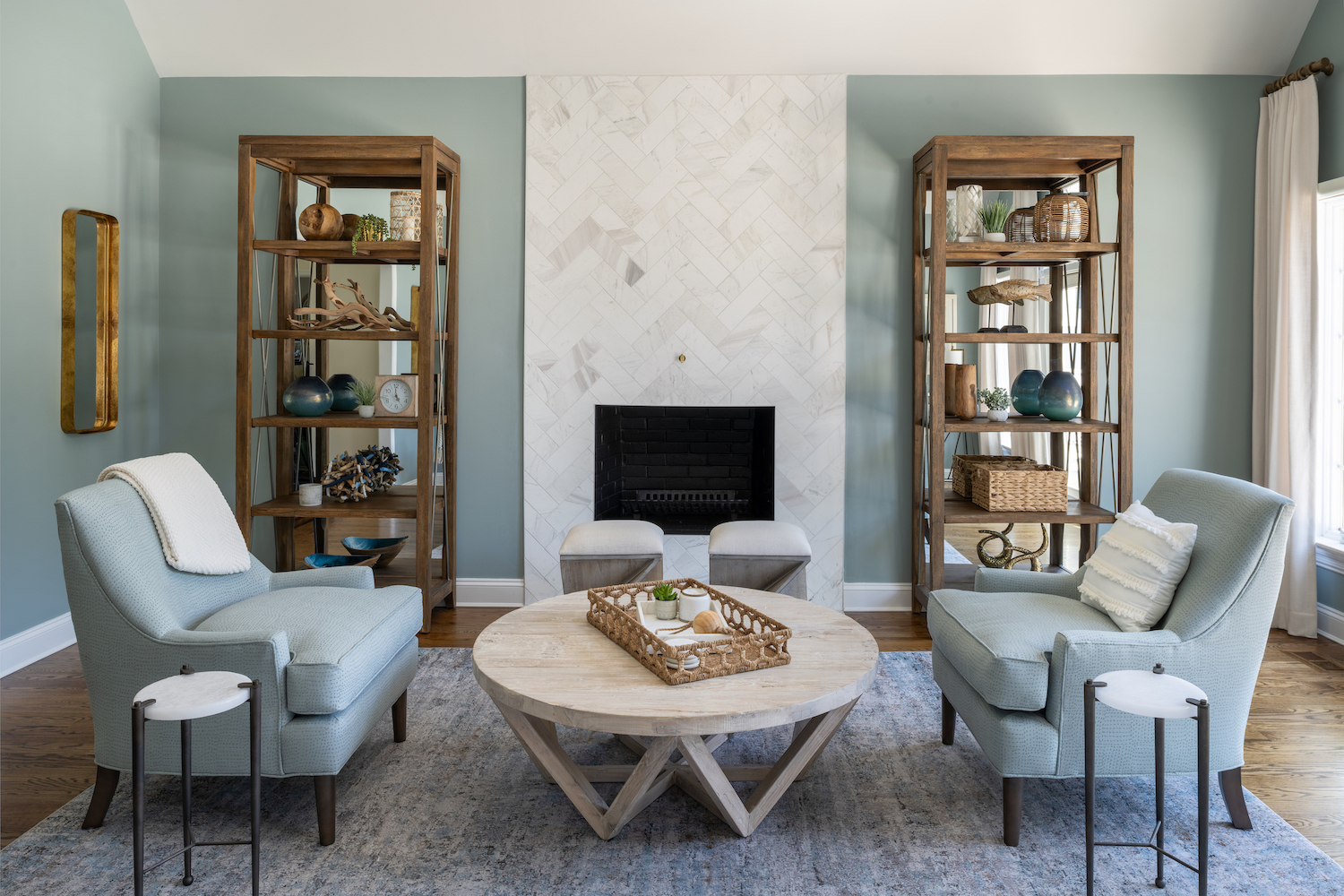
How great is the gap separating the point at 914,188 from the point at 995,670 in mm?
2665

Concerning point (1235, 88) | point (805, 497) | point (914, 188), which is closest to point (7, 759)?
point (805, 497)

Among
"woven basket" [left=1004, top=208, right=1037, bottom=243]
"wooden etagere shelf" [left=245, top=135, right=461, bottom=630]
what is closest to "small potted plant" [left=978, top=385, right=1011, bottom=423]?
"woven basket" [left=1004, top=208, right=1037, bottom=243]

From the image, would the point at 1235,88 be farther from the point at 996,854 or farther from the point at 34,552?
the point at 34,552

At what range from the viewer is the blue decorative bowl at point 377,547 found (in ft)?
13.6

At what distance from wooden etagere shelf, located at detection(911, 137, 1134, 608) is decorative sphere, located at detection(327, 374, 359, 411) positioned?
2687mm

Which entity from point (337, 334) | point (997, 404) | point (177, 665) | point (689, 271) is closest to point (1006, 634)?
point (997, 404)

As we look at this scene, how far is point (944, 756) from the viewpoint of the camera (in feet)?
8.44

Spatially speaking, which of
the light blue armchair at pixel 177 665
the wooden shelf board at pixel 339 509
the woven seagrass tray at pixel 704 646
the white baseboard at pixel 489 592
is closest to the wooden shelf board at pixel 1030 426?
the woven seagrass tray at pixel 704 646

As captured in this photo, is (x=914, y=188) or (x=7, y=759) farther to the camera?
(x=914, y=188)

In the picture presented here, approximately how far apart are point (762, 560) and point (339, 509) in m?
1.90

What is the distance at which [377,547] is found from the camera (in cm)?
419

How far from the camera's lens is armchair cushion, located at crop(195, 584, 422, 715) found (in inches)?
81.0

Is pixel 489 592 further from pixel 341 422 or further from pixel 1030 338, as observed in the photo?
pixel 1030 338

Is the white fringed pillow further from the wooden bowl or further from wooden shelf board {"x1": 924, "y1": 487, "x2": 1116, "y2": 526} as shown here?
the wooden bowl
